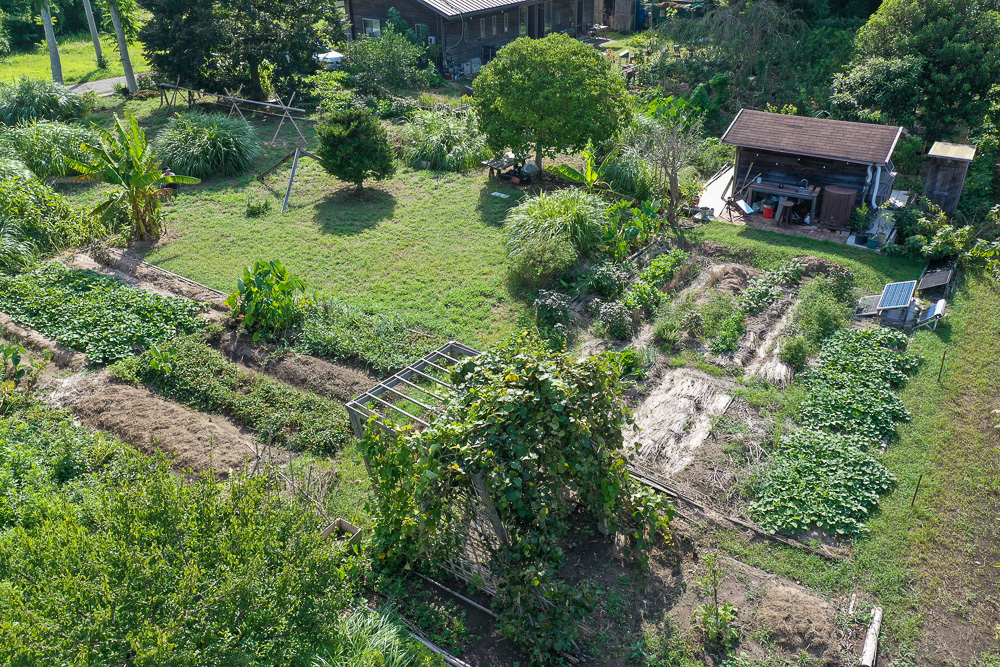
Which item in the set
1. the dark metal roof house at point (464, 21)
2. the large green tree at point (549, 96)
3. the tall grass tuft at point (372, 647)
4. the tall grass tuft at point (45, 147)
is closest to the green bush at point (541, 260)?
the large green tree at point (549, 96)

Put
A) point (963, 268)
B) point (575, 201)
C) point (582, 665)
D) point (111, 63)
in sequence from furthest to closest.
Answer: point (111, 63), point (575, 201), point (963, 268), point (582, 665)

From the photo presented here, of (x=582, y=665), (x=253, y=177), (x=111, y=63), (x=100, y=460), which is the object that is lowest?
(x=582, y=665)

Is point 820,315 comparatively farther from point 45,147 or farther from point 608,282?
point 45,147

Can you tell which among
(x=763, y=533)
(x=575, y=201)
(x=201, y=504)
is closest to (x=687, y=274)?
(x=575, y=201)

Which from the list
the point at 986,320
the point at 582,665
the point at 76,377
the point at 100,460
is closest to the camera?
the point at 582,665

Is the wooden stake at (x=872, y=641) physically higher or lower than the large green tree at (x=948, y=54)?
lower

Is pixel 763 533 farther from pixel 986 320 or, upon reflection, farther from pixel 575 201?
pixel 575 201

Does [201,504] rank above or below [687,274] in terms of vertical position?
above

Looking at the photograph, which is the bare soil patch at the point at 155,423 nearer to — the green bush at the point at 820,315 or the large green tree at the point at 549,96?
the green bush at the point at 820,315
